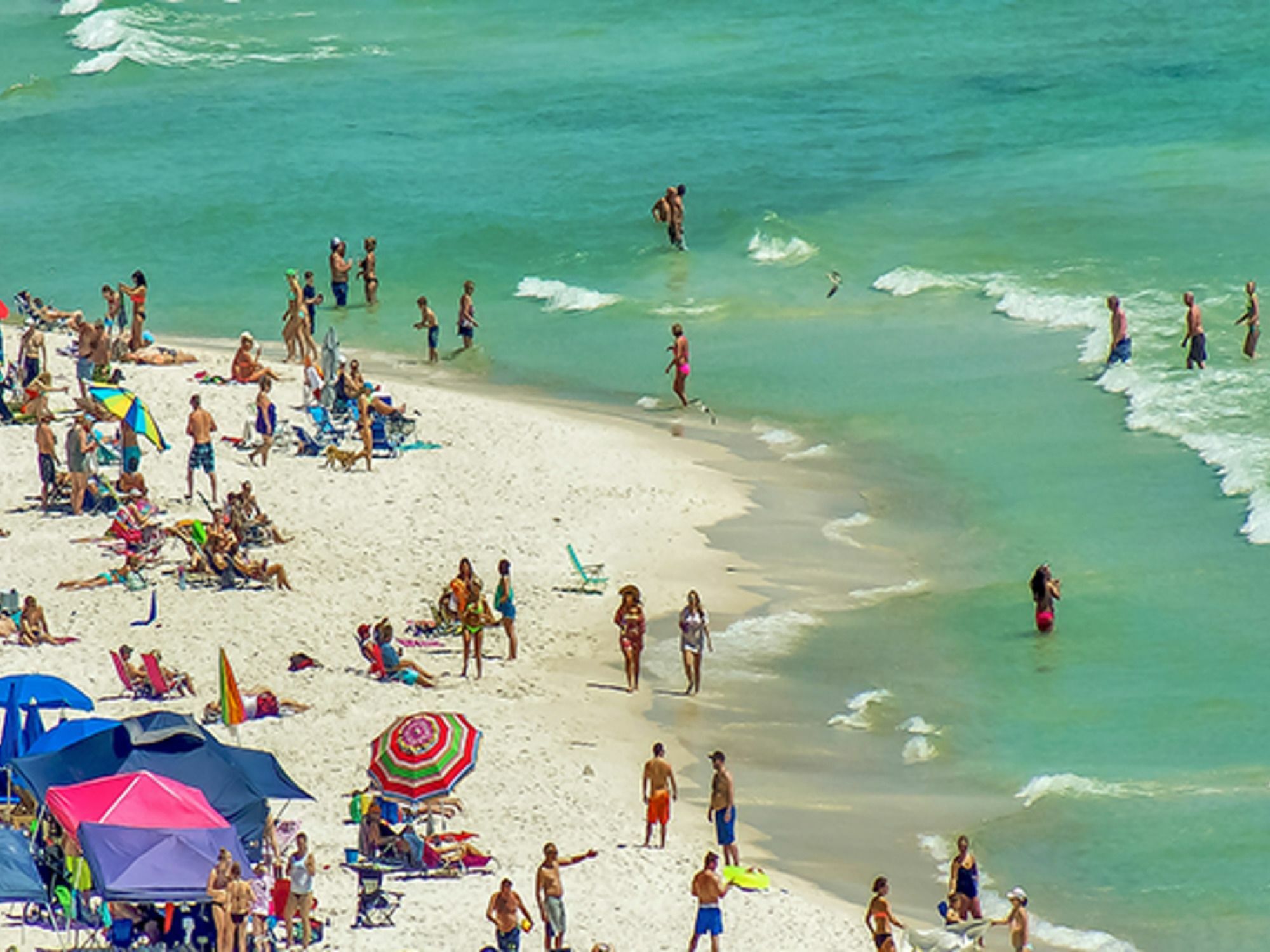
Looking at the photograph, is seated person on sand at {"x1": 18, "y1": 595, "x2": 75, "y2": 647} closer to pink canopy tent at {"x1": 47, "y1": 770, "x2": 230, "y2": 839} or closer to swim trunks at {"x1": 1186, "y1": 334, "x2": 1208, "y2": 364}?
pink canopy tent at {"x1": 47, "y1": 770, "x2": 230, "y2": 839}

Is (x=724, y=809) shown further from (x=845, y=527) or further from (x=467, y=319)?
(x=467, y=319)

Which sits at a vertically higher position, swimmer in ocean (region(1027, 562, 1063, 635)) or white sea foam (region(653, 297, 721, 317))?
white sea foam (region(653, 297, 721, 317))

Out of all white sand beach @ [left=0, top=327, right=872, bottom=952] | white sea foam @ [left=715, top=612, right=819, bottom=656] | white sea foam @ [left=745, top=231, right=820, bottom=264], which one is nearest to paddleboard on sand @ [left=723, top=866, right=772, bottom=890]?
white sand beach @ [left=0, top=327, right=872, bottom=952]

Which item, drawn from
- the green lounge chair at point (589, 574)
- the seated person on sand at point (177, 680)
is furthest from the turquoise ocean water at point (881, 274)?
the seated person on sand at point (177, 680)

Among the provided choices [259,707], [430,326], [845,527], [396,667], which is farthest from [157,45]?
[259,707]

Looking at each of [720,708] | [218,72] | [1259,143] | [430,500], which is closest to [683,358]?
[430,500]

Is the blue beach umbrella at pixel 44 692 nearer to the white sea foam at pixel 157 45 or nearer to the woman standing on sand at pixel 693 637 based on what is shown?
the woman standing on sand at pixel 693 637

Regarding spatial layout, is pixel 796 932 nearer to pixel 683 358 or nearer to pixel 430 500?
pixel 430 500
